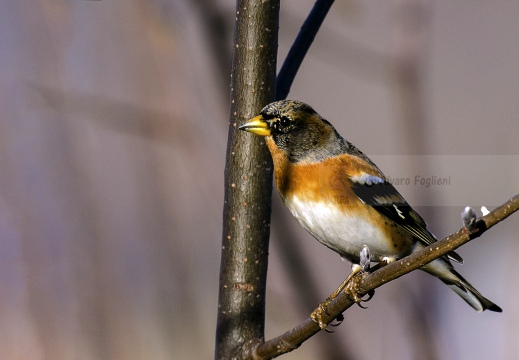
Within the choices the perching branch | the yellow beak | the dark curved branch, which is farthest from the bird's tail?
the dark curved branch

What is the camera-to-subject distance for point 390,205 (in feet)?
12.0

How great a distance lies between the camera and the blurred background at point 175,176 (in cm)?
350

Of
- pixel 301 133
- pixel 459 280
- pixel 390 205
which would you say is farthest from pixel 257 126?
pixel 459 280

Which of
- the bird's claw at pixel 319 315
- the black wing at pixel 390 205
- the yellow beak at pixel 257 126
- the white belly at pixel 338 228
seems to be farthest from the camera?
the black wing at pixel 390 205

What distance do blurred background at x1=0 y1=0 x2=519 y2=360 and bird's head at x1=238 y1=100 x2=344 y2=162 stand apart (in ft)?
1.07

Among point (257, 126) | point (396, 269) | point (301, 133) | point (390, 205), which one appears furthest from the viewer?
point (301, 133)

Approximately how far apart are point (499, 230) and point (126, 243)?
8.27 ft

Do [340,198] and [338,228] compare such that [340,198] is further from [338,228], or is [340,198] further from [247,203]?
→ [247,203]

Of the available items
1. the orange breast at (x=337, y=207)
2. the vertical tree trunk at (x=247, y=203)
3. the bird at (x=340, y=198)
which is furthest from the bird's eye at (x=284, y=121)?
the vertical tree trunk at (x=247, y=203)

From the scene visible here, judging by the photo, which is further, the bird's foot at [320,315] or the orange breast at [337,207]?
the orange breast at [337,207]

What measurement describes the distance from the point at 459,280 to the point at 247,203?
1324mm

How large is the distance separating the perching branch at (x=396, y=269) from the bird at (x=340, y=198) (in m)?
0.66

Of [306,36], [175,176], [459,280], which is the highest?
[306,36]

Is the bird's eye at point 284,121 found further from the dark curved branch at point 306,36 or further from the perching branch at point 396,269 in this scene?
the perching branch at point 396,269
